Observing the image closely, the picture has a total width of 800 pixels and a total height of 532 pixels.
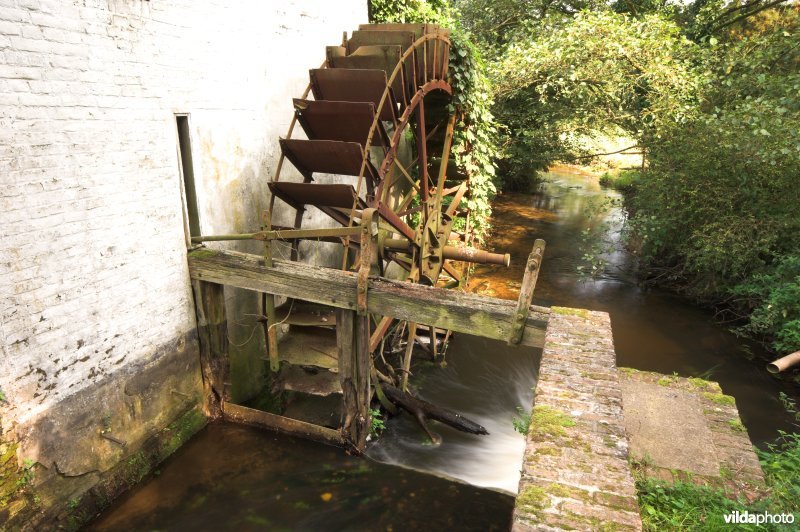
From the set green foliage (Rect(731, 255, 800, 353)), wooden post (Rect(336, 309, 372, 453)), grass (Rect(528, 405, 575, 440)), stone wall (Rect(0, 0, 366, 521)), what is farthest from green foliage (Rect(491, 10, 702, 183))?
grass (Rect(528, 405, 575, 440))

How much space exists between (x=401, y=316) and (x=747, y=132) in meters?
5.96

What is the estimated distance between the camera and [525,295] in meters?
3.35

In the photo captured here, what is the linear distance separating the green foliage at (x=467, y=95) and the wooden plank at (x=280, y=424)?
427cm

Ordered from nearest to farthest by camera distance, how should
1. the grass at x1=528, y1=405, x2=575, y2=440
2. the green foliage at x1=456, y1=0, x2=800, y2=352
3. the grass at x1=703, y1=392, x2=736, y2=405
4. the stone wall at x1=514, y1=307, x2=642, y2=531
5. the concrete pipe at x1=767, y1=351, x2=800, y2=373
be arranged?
the stone wall at x1=514, y1=307, x2=642, y2=531 → the grass at x1=528, y1=405, x2=575, y2=440 → the grass at x1=703, y1=392, x2=736, y2=405 → the concrete pipe at x1=767, y1=351, x2=800, y2=373 → the green foliage at x1=456, y1=0, x2=800, y2=352

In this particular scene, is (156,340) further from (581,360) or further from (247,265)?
(581,360)

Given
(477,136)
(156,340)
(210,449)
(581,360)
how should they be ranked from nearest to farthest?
(581,360)
(156,340)
(210,449)
(477,136)

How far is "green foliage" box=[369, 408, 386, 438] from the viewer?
5102 millimetres

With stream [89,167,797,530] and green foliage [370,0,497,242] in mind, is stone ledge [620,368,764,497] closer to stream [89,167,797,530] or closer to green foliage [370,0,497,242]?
stream [89,167,797,530]

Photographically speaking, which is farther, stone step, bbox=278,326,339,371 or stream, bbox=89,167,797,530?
stone step, bbox=278,326,339,371

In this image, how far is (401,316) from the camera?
3.80m

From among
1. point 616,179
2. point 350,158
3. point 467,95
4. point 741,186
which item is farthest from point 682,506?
point 616,179

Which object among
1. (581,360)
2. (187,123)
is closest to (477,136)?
(187,123)
